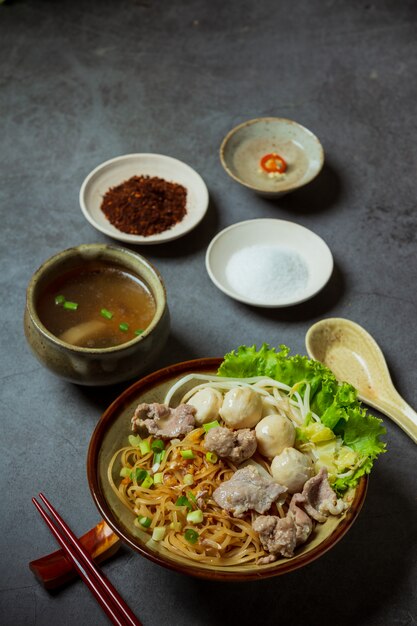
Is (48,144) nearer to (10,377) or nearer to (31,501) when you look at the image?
A: (10,377)

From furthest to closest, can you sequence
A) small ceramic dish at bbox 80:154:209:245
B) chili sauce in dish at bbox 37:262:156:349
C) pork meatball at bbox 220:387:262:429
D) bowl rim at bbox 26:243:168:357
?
1. small ceramic dish at bbox 80:154:209:245
2. chili sauce in dish at bbox 37:262:156:349
3. bowl rim at bbox 26:243:168:357
4. pork meatball at bbox 220:387:262:429

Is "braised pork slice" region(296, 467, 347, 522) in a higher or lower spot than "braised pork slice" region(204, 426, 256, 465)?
lower

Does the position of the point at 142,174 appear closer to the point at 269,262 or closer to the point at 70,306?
the point at 269,262

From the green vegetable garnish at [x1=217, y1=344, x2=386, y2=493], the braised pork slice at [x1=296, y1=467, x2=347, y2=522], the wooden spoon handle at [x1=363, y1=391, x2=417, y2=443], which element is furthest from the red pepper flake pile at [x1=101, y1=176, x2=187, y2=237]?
the braised pork slice at [x1=296, y1=467, x2=347, y2=522]

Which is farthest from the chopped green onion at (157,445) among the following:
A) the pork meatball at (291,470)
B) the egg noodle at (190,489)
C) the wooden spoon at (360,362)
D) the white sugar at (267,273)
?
the white sugar at (267,273)

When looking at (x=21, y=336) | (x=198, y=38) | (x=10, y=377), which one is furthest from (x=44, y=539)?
(x=198, y=38)

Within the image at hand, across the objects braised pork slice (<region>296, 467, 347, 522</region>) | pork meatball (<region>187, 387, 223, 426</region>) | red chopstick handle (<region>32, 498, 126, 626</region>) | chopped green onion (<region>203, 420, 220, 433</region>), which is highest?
pork meatball (<region>187, 387, 223, 426</region>)

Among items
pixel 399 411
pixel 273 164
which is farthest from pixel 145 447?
pixel 273 164

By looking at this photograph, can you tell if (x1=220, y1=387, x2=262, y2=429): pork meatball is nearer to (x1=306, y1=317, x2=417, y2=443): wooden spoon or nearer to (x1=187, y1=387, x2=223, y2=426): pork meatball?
(x1=187, y1=387, x2=223, y2=426): pork meatball
